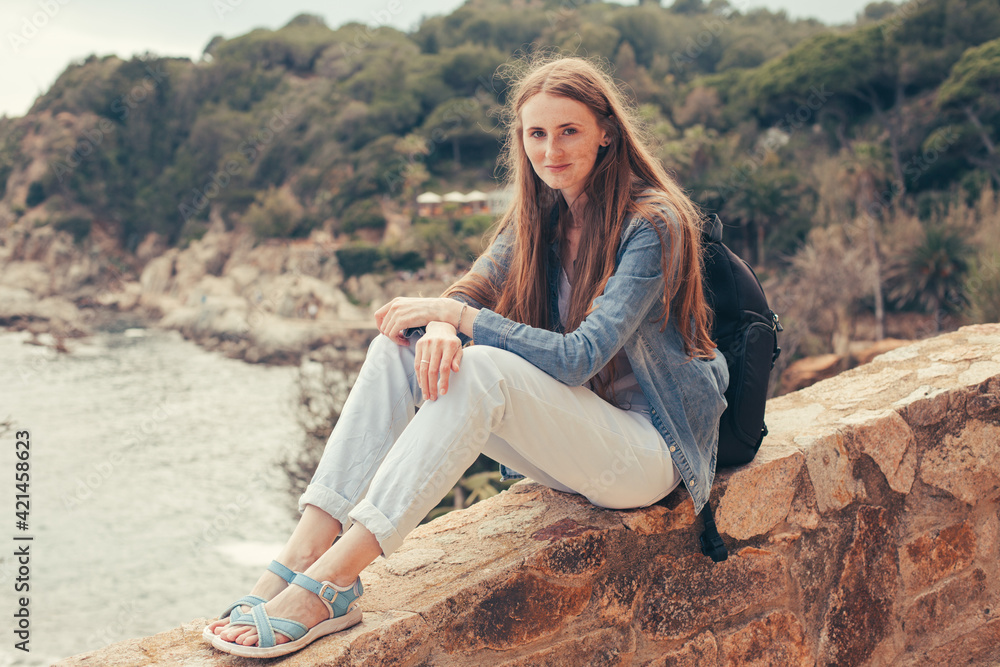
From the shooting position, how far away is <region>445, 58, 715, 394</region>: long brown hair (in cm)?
138

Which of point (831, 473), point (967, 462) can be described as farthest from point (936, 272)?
point (831, 473)

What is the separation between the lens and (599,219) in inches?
56.8

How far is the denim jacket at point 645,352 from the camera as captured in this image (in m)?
1.27

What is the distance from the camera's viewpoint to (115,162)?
4172 centimetres

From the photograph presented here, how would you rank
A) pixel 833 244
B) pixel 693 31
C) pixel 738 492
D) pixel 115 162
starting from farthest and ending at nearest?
pixel 693 31, pixel 115 162, pixel 833 244, pixel 738 492

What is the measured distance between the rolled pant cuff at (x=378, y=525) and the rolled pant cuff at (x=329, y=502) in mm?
110

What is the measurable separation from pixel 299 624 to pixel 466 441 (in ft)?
1.29

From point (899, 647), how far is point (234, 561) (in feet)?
39.4

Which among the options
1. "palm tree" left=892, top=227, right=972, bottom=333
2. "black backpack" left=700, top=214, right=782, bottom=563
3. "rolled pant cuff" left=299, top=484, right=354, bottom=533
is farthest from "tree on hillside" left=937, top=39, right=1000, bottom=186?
"rolled pant cuff" left=299, top=484, right=354, bottom=533

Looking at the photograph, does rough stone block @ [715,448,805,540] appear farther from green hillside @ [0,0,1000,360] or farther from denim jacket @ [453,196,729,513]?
green hillside @ [0,0,1000,360]

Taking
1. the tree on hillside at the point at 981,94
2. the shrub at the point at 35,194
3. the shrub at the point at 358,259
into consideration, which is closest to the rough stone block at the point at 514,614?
the tree on hillside at the point at 981,94

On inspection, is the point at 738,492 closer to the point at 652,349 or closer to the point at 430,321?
the point at 652,349

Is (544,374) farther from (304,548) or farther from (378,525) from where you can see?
(304,548)

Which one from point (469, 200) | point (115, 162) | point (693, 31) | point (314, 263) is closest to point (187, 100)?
point (115, 162)
